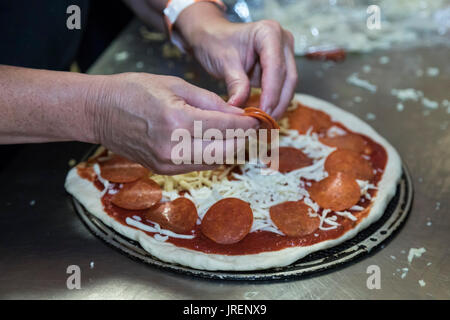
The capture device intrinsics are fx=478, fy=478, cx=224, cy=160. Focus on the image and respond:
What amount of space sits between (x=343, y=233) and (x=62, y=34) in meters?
1.49

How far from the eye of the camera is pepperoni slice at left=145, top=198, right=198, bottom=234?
5.47 ft

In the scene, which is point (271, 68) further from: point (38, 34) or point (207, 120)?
point (38, 34)

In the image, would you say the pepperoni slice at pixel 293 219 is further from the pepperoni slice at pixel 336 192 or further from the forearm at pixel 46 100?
the forearm at pixel 46 100

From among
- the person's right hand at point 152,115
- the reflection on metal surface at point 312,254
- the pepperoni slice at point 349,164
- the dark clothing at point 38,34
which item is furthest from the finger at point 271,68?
the dark clothing at point 38,34

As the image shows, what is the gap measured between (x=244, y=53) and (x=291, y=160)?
467mm

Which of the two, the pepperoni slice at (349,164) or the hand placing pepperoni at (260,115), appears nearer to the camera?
the hand placing pepperoni at (260,115)

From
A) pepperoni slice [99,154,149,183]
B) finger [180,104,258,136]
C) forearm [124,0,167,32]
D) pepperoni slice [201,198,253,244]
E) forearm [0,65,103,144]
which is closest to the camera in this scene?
finger [180,104,258,136]

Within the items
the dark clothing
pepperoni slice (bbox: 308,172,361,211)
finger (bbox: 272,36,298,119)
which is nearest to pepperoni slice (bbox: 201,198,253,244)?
pepperoni slice (bbox: 308,172,361,211)

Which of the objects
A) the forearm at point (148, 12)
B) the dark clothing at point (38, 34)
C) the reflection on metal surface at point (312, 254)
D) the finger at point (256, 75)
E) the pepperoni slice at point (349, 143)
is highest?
the forearm at point (148, 12)

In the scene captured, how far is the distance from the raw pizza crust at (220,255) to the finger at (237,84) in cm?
53

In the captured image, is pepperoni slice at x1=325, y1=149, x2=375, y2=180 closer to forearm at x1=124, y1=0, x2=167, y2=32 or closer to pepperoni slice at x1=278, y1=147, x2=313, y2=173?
pepperoni slice at x1=278, y1=147, x2=313, y2=173

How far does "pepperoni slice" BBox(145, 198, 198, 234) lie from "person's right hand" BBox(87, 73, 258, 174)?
244 millimetres

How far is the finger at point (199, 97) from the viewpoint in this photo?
1.46 m
